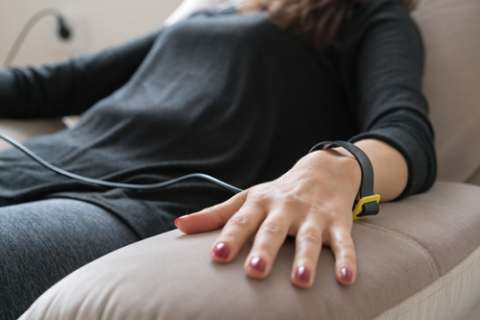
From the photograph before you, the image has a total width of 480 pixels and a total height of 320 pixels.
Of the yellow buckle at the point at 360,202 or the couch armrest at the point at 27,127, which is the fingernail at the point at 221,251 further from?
the couch armrest at the point at 27,127

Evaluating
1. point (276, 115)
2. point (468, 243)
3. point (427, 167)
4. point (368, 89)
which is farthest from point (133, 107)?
point (468, 243)

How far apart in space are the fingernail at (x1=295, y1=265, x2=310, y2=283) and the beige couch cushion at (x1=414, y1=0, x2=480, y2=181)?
0.56m

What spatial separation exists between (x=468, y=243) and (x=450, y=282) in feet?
0.20

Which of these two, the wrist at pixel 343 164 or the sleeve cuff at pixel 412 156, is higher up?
the wrist at pixel 343 164

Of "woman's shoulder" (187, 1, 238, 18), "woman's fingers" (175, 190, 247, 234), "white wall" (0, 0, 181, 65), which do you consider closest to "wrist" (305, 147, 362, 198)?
"woman's fingers" (175, 190, 247, 234)

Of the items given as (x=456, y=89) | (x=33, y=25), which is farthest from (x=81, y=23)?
(x=456, y=89)

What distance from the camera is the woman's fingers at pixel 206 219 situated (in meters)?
0.59

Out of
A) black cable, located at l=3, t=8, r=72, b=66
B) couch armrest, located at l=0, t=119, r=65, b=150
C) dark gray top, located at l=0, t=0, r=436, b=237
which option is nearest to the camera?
dark gray top, located at l=0, t=0, r=436, b=237

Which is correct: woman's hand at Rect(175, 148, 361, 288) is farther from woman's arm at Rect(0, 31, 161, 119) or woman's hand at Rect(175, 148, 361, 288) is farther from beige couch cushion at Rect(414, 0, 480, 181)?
woman's arm at Rect(0, 31, 161, 119)

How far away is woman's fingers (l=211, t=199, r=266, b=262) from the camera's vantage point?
506 millimetres

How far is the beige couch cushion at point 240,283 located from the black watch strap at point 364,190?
0.02m

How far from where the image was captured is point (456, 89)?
96 centimetres

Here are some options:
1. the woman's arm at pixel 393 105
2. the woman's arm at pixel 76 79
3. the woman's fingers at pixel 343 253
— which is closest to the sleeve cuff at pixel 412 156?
the woman's arm at pixel 393 105

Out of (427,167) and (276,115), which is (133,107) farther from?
(427,167)
